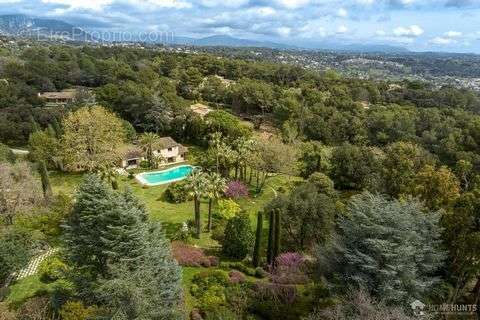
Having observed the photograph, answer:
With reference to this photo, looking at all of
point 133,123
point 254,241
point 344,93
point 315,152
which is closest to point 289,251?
point 254,241

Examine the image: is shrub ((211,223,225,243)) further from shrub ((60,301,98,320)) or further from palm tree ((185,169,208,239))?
shrub ((60,301,98,320))

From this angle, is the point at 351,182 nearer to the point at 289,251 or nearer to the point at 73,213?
the point at 289,251

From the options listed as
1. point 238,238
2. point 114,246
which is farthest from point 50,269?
point 238,238

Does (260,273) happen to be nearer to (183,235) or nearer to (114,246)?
(183,235)

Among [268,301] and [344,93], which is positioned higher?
[344,93]

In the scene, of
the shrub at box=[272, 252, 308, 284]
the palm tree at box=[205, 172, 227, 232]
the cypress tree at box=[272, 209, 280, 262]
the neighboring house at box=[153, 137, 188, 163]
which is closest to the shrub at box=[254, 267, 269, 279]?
the shrub at box=[272, 252, 308, 284]
